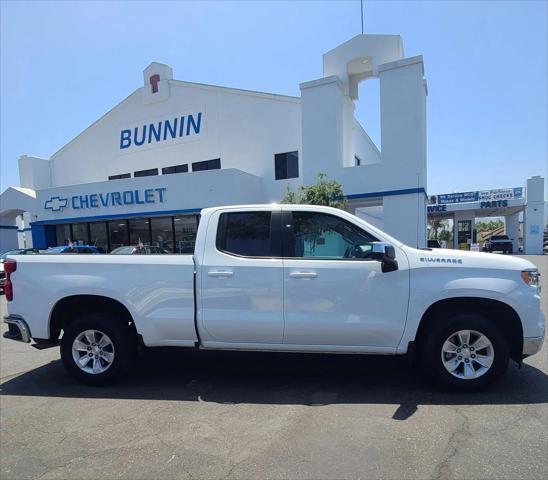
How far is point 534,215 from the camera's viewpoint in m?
35.7

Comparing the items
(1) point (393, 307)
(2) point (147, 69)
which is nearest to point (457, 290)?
(1) point (393, 307)

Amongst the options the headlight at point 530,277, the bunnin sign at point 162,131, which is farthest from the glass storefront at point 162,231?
the headlight at point 530,277

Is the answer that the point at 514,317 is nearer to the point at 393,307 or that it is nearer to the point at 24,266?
the point at 393,307

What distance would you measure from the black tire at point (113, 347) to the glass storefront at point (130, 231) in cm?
Answer: 1531

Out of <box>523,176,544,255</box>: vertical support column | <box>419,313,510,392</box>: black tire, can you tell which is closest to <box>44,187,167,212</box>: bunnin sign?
<box>419,313,510,392</box>: black tire

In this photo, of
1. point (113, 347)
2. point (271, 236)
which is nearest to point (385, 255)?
point (271, 236)

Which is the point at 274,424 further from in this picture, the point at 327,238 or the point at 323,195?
the point at 323,195

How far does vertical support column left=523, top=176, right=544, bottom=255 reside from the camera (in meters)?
35.5

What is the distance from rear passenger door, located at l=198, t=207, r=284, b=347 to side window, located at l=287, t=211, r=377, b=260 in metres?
0.24

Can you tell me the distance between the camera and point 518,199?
1435 inches

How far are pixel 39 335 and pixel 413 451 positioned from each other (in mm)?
4224

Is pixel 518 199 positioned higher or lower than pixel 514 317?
higher

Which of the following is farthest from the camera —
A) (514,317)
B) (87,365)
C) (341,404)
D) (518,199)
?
(518,199)

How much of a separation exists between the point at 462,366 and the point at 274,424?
2135 mm
